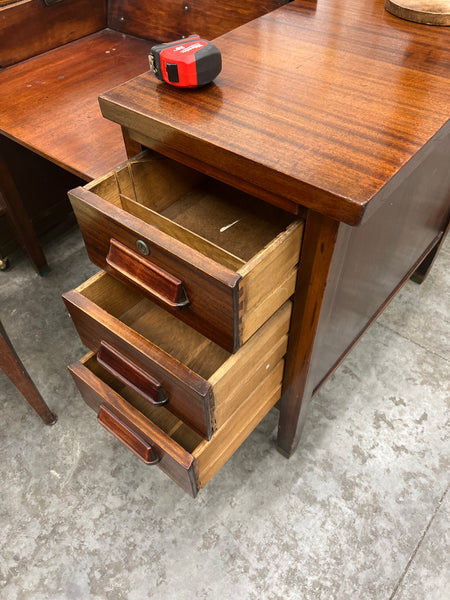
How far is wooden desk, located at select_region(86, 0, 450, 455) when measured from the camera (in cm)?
58

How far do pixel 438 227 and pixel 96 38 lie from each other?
1199mm

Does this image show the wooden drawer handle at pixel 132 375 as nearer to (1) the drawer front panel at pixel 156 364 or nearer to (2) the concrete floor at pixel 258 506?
(1) the drawer front panel at pixel 156 364

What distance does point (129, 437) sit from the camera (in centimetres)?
86

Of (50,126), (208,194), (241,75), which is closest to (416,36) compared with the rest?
(241,75)

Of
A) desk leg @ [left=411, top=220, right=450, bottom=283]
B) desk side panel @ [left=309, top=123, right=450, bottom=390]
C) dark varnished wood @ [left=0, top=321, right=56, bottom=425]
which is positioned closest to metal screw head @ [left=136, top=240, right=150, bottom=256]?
desk side panel @ [left=309, top=123, right=450, bottom=390]

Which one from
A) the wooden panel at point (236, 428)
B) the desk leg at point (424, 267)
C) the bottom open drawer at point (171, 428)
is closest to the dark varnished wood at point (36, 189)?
the bottom open drawer at point (171, 428)

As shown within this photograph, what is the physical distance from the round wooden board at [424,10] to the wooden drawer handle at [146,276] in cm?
72

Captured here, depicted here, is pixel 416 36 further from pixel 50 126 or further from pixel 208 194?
pixel 50 126

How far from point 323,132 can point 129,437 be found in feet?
2.08

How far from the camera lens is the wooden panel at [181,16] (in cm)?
112

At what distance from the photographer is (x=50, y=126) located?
1.08 meters

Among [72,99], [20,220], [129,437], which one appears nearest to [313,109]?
[129,437]

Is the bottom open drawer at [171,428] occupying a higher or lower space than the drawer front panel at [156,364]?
lower

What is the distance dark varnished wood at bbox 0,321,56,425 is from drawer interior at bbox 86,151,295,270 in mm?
472
